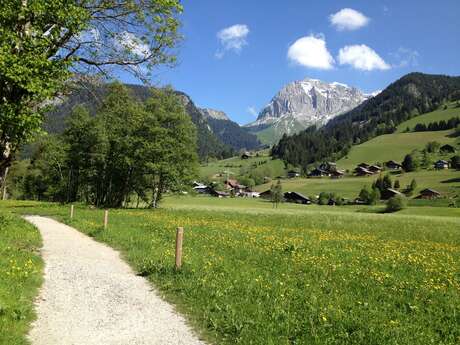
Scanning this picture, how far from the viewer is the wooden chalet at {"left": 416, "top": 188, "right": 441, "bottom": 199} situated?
141075mm

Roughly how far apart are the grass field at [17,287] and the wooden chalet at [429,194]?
145 metres

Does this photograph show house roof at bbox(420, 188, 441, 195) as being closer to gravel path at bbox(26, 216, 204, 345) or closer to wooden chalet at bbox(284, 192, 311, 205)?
wooden chalet at bbox(284, 192, 311, 205)

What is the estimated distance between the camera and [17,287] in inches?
420

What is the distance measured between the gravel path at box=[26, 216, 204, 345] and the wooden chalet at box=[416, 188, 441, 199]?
144636mm

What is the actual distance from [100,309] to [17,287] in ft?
7.90

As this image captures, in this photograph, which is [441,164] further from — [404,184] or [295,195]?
[295,195]

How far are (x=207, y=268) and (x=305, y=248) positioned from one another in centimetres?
745

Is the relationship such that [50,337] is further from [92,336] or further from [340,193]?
[340,193]

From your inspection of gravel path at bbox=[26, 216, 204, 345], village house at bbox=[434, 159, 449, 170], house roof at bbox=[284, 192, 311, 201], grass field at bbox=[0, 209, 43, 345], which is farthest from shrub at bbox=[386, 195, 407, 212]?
gravel path at bbox=[26, 216, 204, 345]

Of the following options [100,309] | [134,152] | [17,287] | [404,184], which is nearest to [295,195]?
[404,184]

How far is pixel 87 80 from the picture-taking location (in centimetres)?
1631

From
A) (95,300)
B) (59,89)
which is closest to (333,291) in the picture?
(95,300)

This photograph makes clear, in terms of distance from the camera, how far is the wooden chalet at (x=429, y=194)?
14107 cm

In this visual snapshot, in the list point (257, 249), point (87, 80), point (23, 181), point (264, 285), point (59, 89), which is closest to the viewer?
point (264, 285)
